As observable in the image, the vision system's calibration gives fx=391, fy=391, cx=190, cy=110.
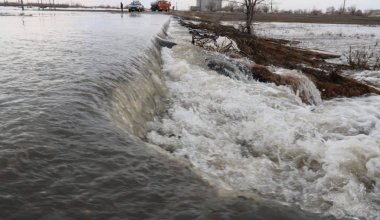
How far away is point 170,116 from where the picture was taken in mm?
7398

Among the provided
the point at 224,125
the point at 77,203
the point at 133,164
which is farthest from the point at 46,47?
the point at 77,203

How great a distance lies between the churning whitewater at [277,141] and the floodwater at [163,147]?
24 millimetres

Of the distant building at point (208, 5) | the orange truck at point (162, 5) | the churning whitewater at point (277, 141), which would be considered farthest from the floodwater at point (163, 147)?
the distant building at point (208, 5)

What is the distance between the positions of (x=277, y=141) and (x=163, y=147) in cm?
190

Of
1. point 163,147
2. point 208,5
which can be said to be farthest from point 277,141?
point 208,5

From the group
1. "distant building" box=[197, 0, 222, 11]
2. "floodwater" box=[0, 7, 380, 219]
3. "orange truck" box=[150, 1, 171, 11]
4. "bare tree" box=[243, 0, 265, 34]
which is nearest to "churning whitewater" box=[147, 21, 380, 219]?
"floodwater" box=[0, 7, 380, 219]

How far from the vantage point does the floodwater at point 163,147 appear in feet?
10.8

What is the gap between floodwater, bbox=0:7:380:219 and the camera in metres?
3.31

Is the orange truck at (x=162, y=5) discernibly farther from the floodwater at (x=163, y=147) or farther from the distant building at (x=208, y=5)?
the distant building at (x=208, y=5)

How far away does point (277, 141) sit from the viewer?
20.4 feet

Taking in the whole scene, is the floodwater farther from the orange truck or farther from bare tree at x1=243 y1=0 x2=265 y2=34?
the orange truck

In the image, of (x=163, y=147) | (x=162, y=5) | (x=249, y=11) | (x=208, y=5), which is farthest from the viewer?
(x=208, y=5)

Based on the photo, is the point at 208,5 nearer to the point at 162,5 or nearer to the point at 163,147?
the point at 162,5

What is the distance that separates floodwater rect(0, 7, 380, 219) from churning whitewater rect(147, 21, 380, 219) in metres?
0.02
